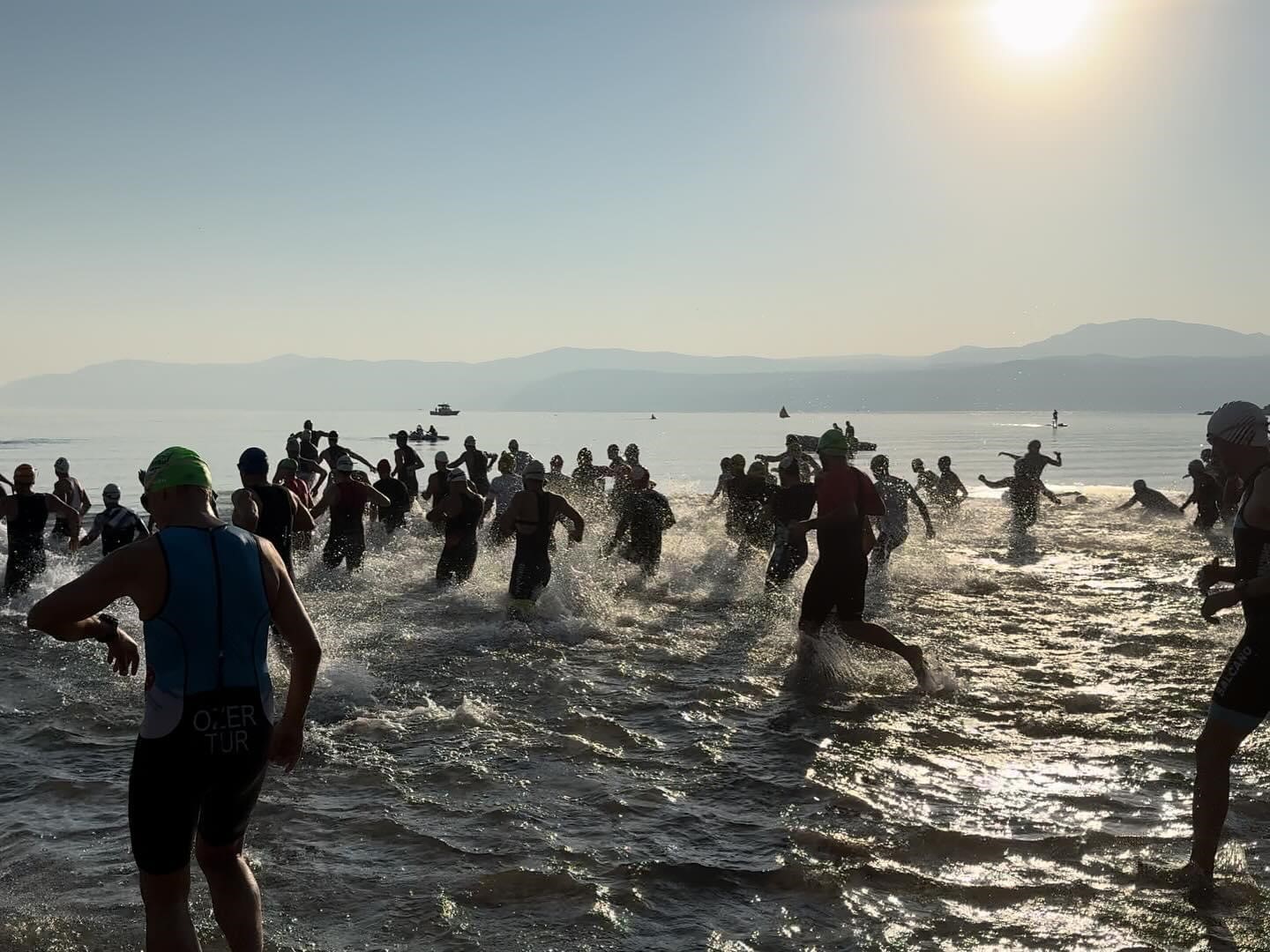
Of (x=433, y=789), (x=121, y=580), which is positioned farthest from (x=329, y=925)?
(x=121, y=580)

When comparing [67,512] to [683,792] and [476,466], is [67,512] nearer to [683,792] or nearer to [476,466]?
[476,466]

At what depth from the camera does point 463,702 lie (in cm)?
753

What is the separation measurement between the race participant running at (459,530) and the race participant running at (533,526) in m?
1.78

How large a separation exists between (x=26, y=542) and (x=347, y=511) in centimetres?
362

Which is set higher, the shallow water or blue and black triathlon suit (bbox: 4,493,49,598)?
blue and black triathlon suit (bbox: 4,493,49,598)

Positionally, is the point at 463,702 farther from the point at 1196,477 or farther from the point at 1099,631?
the point at 1196,477

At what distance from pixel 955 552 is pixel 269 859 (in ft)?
45.9

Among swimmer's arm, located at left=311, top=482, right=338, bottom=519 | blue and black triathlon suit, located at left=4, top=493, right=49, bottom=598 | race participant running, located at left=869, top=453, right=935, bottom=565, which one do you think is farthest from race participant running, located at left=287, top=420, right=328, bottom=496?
race participant running, located at left=869, top=453, right=935, bottom=565

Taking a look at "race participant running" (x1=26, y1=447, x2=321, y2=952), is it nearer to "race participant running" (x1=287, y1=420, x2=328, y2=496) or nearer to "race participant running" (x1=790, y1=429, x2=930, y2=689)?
"race participant running" (x1=790, y1=429, x2=930, y2=689)

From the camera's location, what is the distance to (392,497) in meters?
15.6

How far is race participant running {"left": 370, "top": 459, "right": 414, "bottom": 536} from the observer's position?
1525 cm

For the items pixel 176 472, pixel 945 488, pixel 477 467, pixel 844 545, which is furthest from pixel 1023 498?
pixel 176 472

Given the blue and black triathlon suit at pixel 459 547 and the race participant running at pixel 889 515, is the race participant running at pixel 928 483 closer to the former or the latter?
the race participant running at pixel 889 515

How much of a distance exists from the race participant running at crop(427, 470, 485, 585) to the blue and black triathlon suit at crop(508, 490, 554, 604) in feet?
5.79
